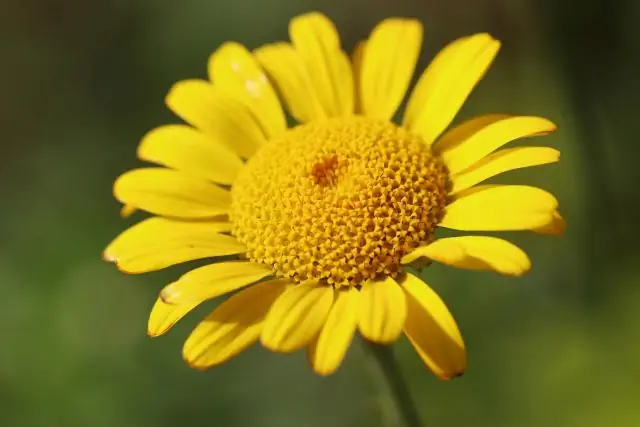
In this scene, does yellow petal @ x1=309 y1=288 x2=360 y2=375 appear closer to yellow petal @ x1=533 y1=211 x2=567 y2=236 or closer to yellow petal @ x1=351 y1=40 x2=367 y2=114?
yellow petal @ x1=533 y1=211 x2=567 y2=236

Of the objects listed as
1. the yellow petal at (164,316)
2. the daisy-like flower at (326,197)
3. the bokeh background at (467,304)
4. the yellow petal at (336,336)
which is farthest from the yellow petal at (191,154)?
the bokeh background at (467,304)

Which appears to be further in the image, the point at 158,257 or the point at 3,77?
the point at 3,77

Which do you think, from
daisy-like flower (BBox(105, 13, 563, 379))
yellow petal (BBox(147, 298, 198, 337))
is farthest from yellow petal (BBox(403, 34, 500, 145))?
yellow petal (BBox(147, 298, 198, 337))

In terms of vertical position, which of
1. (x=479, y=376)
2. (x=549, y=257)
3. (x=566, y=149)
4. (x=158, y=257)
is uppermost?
(x=158, y=257)

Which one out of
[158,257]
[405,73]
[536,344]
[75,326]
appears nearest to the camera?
[158,257]

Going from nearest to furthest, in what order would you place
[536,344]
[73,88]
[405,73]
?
[405,73] < [536,344] < [73,88]

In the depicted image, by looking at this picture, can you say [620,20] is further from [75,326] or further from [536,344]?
[75,326]

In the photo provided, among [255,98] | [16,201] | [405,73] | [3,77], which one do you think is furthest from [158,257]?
[3,77]

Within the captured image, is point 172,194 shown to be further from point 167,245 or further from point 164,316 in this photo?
point 164,316
